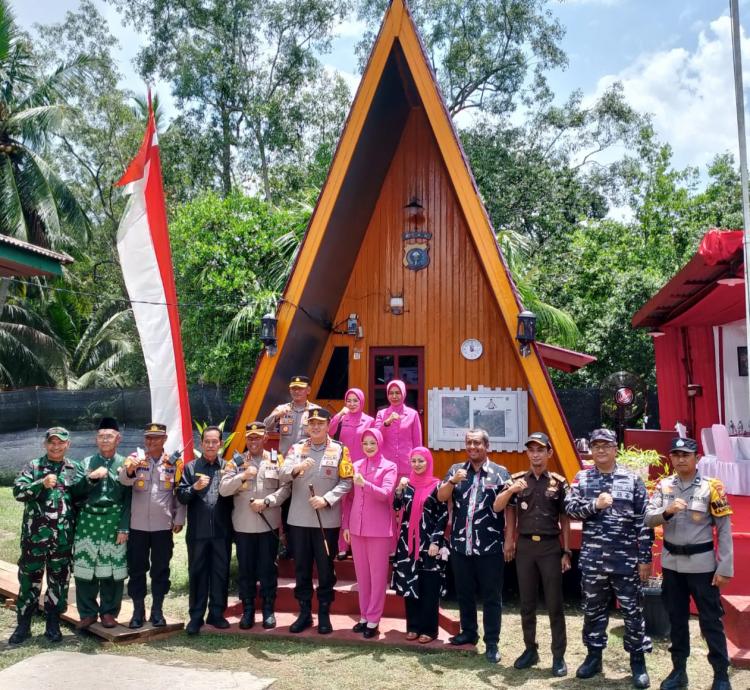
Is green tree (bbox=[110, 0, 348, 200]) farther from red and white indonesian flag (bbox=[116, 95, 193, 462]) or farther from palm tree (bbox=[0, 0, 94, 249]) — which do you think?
red and white indonesian flag (bbox=[116, 95, 193, 462])

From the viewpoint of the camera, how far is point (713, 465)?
23.8 ft

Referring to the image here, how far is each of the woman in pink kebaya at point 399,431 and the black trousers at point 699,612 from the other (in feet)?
8.76

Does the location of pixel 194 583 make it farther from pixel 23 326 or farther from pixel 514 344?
pixel 23 326

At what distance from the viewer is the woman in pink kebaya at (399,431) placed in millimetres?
6934

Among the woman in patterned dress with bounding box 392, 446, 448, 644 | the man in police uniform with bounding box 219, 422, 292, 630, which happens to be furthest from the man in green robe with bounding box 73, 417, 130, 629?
the woman in patterned dress with bounding box 392, 446, 448, 644

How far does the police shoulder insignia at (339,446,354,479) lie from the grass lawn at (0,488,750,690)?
1.29 metres

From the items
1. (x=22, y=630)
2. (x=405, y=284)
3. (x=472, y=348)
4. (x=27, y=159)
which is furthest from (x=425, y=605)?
(x=27, y=159)

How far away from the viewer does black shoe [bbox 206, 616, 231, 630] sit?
593 centimetres

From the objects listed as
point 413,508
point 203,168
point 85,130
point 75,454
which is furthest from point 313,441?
point 85,130

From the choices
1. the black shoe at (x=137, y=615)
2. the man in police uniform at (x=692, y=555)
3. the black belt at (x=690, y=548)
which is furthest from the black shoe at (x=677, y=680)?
the black shoe at (x=137, y=615)

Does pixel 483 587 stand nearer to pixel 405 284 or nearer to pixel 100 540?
pixel 100 540

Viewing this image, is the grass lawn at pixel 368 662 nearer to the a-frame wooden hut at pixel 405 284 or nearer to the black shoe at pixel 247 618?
the black shoe at pixel 247 618

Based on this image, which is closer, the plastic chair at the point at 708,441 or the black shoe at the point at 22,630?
the black shoe at the point at 22,630

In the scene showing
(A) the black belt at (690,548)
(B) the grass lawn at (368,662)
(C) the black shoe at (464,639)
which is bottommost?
(B) the grass lawn at (368,662)
